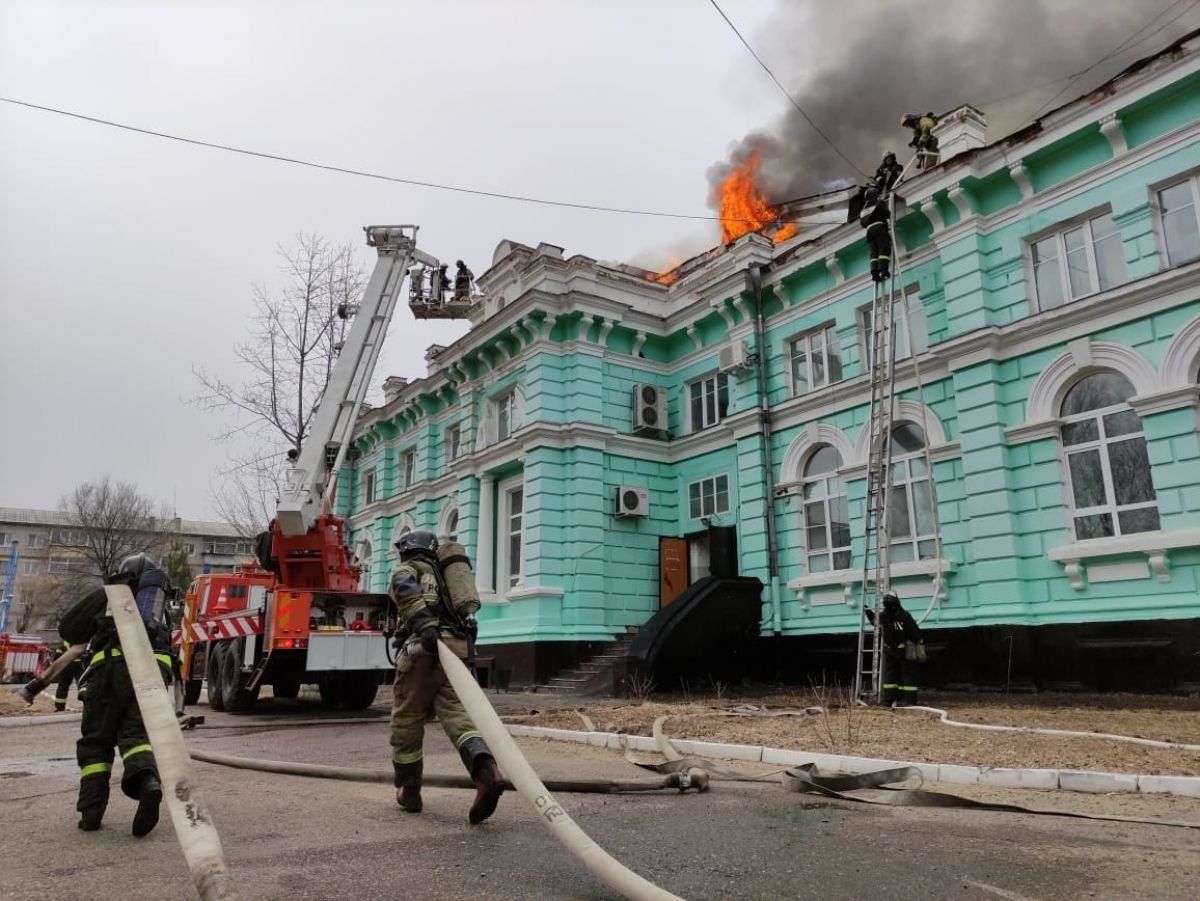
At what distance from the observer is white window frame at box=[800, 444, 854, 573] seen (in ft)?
48.0

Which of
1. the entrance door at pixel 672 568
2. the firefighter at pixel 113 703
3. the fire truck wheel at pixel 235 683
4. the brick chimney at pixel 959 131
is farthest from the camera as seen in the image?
the entrance door at pixel 672 568

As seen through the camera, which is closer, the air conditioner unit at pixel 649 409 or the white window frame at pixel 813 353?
the white window frame at pixel 813 353

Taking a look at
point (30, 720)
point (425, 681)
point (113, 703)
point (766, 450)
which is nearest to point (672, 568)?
point (766, 450)

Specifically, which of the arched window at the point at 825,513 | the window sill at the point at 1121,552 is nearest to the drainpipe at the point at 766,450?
the arched window at the point at 825,513

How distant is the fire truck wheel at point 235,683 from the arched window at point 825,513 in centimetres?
1006

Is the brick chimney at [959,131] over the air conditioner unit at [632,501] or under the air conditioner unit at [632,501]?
over

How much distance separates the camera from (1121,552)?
34.3 ft

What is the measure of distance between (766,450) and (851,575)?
3.30m

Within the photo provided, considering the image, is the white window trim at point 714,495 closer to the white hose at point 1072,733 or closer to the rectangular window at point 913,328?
the rectangular window at point 913,328

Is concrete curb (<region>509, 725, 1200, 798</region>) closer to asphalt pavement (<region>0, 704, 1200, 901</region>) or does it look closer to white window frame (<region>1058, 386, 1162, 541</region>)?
asphalt pavement (<region>0, 704, 1200, 901</region>)

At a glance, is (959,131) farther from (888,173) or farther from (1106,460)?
(1106,460)

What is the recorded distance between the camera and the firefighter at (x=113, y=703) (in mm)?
4492

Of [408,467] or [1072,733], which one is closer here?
[1072,733]

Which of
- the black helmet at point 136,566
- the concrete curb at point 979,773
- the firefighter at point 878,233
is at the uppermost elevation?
the firefighter at point 878,233
